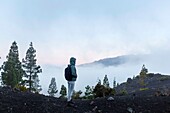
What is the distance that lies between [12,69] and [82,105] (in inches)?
696

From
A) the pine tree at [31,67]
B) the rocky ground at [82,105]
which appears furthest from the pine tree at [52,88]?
the rocky ground at [82,105]

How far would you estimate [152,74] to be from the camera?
4678 cm

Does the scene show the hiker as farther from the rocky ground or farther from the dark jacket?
the rocky ground

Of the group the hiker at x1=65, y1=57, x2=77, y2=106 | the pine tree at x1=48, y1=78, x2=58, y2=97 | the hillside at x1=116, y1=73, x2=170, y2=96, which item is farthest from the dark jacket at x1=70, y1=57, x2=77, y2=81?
the pine tree at x1=48, y1=78, x2=58, y2=97

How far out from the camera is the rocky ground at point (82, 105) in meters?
13.4

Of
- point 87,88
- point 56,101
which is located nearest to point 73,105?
point 56,101

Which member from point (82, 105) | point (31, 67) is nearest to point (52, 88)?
point (31, 67)

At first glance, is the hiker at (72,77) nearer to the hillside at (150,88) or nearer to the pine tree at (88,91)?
the hillside at (150,88)

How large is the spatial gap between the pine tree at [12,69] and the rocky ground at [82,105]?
15.2 metres

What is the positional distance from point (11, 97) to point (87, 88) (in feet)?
33.7

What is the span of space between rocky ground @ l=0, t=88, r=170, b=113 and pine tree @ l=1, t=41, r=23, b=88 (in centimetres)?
1525

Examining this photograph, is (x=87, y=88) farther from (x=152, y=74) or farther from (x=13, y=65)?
(x=152, y=74)

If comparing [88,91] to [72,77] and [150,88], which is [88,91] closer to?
[150,88]

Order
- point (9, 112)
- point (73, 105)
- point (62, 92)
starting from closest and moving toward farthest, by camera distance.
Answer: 1. point (9, 112)
2. point (73, 105)
3. point (62, 92)
